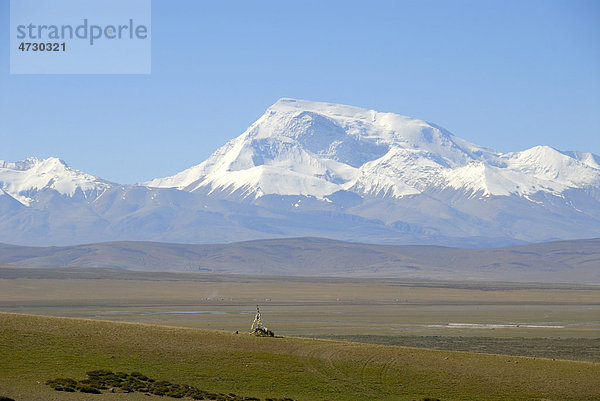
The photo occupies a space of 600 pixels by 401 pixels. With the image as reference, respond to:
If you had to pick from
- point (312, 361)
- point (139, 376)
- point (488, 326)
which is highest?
point (139, 376)

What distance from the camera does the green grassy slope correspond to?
4356 cm

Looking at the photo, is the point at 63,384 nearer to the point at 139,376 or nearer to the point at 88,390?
the point at 88,390

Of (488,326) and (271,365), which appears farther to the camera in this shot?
(488,326)

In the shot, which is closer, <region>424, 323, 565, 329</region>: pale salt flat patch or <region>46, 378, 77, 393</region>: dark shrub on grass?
<region>46, 378, 77, 393</region>: dark shrub on grass

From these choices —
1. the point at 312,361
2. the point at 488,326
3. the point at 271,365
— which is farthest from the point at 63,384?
the point at 488,326

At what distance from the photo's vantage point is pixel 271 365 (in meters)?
46.8

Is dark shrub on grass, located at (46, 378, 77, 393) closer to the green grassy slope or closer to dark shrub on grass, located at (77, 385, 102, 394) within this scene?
dark shrub on grass, located at (77, 385, 102, 394)

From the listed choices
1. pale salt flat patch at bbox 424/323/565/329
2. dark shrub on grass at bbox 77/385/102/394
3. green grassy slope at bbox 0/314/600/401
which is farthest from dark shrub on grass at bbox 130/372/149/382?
pale salt flat patch at bbox 424/323/565/329

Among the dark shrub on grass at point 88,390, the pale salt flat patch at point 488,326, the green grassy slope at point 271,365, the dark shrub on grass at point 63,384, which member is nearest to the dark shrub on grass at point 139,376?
the green grassy slope at point 271,365

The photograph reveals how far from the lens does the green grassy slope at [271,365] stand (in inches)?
1715

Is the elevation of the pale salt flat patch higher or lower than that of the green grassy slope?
lower

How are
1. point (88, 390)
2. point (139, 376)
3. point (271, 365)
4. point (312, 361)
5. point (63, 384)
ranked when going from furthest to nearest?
1. point (312, 361)
2. point (271, 365)
3. point (139, 376)
4. point (63, 384)
5. point (88, 390)

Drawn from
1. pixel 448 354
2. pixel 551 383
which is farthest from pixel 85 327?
pixel 551 383

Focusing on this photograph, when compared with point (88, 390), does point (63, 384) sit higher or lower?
higher
